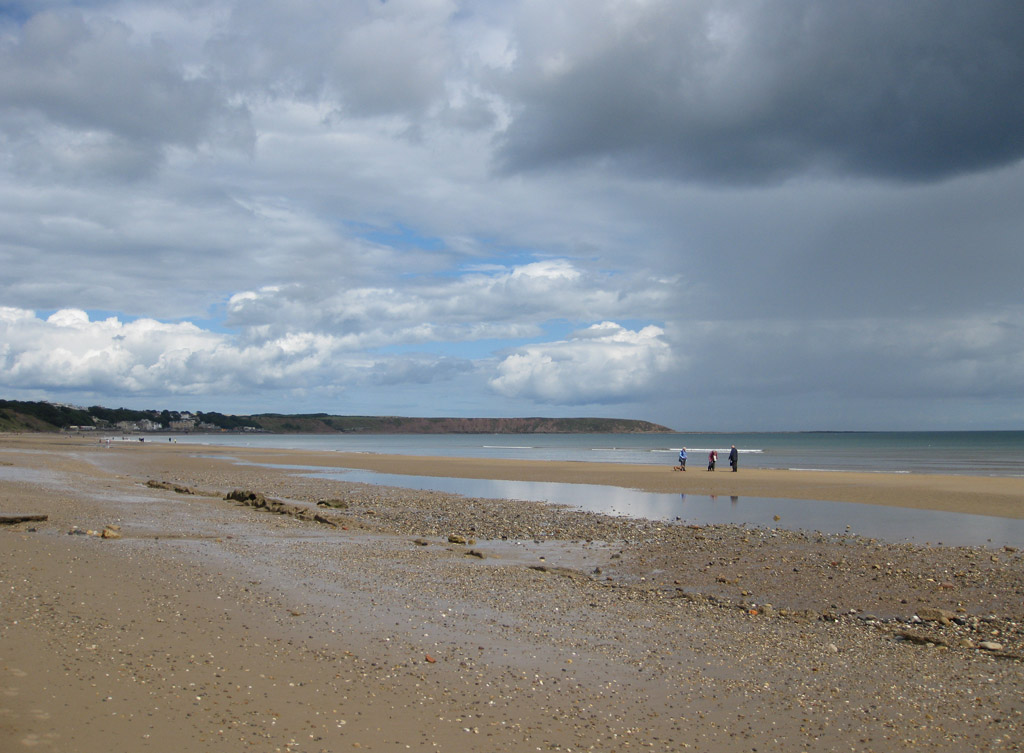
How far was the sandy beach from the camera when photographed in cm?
622

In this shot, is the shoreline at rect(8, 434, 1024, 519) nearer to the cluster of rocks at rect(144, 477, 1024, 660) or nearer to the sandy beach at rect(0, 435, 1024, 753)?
the cluster of rocks at rect(144, 477, 1024, 660)

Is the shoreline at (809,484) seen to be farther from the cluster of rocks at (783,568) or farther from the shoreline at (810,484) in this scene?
the cluster of rocks at (783,568)

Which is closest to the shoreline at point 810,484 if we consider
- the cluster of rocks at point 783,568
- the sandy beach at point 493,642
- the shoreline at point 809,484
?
the shoreline at point 809,484

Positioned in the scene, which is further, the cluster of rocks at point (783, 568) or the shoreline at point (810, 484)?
the shoreline at point (810, 484)

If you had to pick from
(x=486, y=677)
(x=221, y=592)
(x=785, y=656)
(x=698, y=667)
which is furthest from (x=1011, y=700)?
(x=221, y=592)

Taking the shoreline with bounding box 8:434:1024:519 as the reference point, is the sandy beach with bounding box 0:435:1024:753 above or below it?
above

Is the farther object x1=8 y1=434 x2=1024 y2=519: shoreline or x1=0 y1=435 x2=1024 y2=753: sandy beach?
x1=8 y1=434 x2=1024 y2=519: shoreline

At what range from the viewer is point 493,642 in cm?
868

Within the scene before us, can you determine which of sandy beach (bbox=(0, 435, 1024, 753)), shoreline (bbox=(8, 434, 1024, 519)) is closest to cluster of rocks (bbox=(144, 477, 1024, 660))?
sandy beach (bbox=(0, 435, 1024, 753))

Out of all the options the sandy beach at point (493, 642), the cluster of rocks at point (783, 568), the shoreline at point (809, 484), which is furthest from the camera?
the shoreline at point (809, 484)

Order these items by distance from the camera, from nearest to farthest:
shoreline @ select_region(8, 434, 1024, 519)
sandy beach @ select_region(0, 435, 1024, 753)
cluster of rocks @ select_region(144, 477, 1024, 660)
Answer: sandy beach @ select_region(0, 435, 1024, 753) < cluster of rocks @ select_region(144, 477, 1024, 660) < shoreline @ select_region(8, 434, 1024, 519)

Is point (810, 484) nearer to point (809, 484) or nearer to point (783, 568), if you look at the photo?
point (809, 484)

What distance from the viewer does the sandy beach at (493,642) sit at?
245 inches

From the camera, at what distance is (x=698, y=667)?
8055mm
